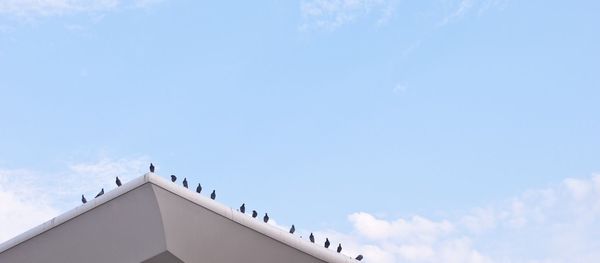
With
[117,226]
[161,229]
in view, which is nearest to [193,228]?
[161,229]

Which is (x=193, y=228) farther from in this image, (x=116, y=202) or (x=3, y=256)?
(x=3, y=256)

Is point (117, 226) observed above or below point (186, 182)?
below

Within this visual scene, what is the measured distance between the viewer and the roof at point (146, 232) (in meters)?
18.6

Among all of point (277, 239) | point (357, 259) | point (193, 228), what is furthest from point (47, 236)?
point (357, 259)

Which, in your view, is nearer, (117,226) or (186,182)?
(117,226)

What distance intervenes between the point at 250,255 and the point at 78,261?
484 cm

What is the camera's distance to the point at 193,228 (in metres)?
18.8

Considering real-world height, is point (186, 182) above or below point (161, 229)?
above

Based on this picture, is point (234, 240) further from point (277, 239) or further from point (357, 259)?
point (357, 259)

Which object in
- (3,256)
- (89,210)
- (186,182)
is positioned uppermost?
(186,182)

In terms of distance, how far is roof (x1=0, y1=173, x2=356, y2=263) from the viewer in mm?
18578

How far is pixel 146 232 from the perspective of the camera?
18.6 metres

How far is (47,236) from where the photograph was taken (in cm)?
1870

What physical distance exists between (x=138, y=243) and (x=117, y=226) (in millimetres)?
770
